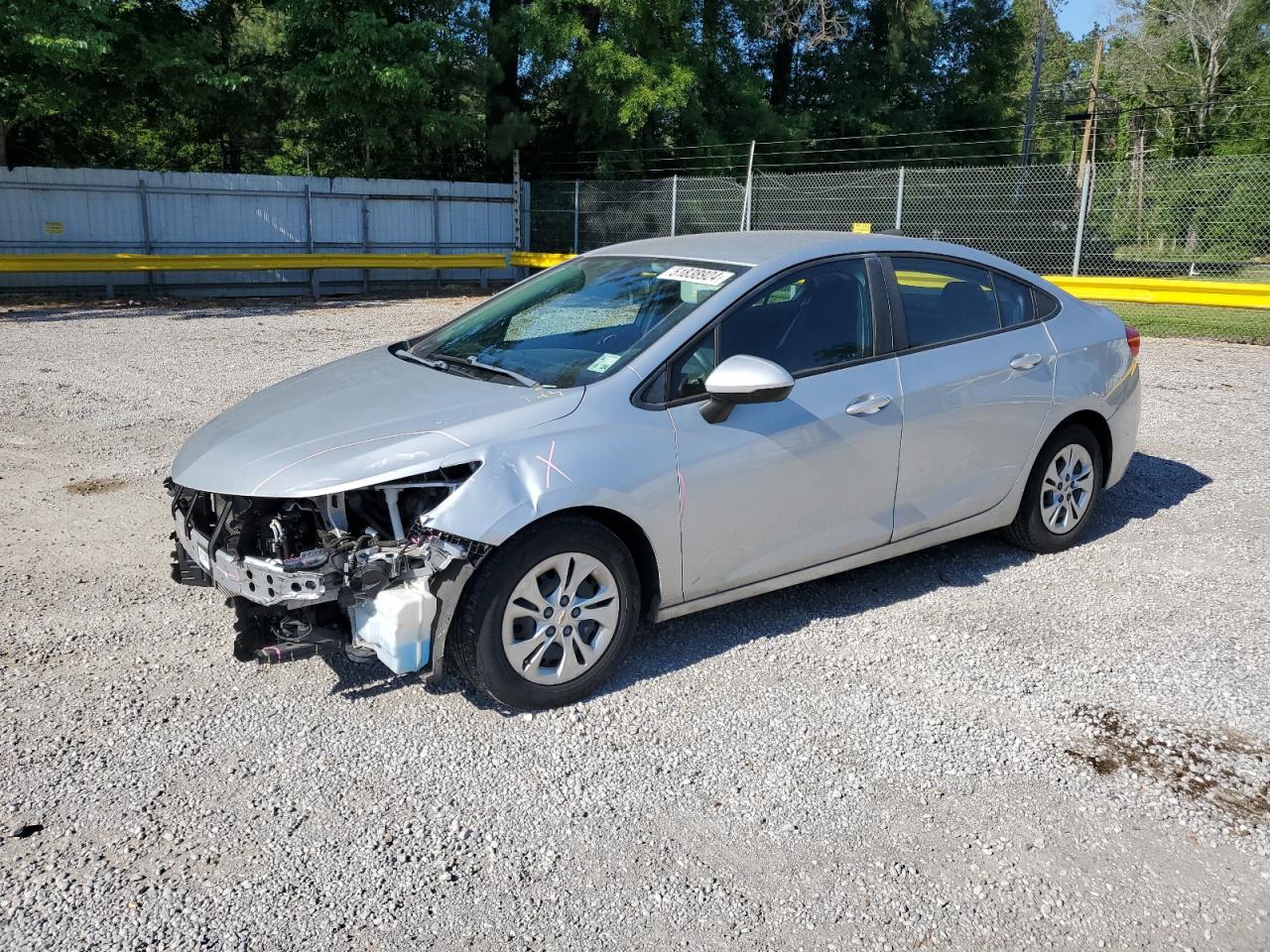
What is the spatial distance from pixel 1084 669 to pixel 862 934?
1942mm

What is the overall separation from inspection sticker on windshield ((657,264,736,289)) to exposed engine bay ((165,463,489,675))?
4.44ft

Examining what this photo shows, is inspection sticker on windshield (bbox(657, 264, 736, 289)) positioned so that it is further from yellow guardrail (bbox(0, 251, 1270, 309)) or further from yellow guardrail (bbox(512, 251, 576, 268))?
yellow guardrail (bbox(512, 251, 576, 268))

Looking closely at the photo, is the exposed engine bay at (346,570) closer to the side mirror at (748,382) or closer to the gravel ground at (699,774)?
the gravel ground at (699,774)

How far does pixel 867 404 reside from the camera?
4.38 m

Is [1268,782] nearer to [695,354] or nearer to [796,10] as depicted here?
[695,354]

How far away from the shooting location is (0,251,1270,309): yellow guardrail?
14.4m

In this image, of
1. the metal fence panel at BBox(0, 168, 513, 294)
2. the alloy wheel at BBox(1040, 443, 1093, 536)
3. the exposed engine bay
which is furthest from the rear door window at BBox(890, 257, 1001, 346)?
the metal fence panel at BBox(0, 168, 513, 294)

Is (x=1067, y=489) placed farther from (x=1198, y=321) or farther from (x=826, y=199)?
(x=826, y=199)

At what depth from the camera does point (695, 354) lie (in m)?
4.04

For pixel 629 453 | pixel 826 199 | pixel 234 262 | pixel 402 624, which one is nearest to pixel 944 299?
pixel 629 453

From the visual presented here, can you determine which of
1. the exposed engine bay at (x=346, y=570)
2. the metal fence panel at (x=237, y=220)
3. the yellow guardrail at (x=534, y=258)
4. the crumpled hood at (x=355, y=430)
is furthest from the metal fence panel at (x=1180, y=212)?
the exposed engine bay at (x=346, y=570)

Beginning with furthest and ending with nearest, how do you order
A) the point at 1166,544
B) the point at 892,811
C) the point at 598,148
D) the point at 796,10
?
1. the point at 796,10
2. the point at 598,148
3. the point at 1166,544
4. the point at 892,811

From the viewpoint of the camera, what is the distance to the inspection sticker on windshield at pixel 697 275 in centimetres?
430

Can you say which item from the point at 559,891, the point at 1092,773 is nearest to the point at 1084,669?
the point at 1092,773
